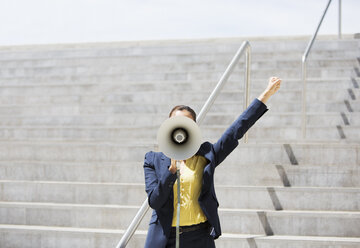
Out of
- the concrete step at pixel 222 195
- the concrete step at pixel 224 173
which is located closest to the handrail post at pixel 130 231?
the concrete step at pixel 222 195

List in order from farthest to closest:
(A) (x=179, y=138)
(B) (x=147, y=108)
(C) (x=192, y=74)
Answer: (C) (x=192, y=74)
(B) (x=147, y=108)
(A) (x=179, y=138)

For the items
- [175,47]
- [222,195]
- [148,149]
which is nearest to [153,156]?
[222,195]

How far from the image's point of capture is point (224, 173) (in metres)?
5.13

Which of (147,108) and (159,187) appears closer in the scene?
(159,187)

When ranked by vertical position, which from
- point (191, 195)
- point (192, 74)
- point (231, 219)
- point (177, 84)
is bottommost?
point (231, 219)

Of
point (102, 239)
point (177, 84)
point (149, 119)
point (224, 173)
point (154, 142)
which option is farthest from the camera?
point (177, 84)

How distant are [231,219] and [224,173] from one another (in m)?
0.59

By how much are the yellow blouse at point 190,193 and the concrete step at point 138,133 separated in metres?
3.28

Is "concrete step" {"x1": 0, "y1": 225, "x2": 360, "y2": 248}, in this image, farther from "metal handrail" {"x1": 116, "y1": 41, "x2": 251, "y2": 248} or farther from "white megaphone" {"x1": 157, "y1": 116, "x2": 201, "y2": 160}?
"white megaphone" {"x1": 157, "y1": 116, "x2": 201, "y2": 160}

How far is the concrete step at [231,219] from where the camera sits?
4531 mm

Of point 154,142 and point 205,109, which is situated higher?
point 205,109

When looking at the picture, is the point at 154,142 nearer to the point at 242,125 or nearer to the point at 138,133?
the point at 138,133

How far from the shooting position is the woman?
2.68 metres

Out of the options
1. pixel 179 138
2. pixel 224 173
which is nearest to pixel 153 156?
pixel 179 138
